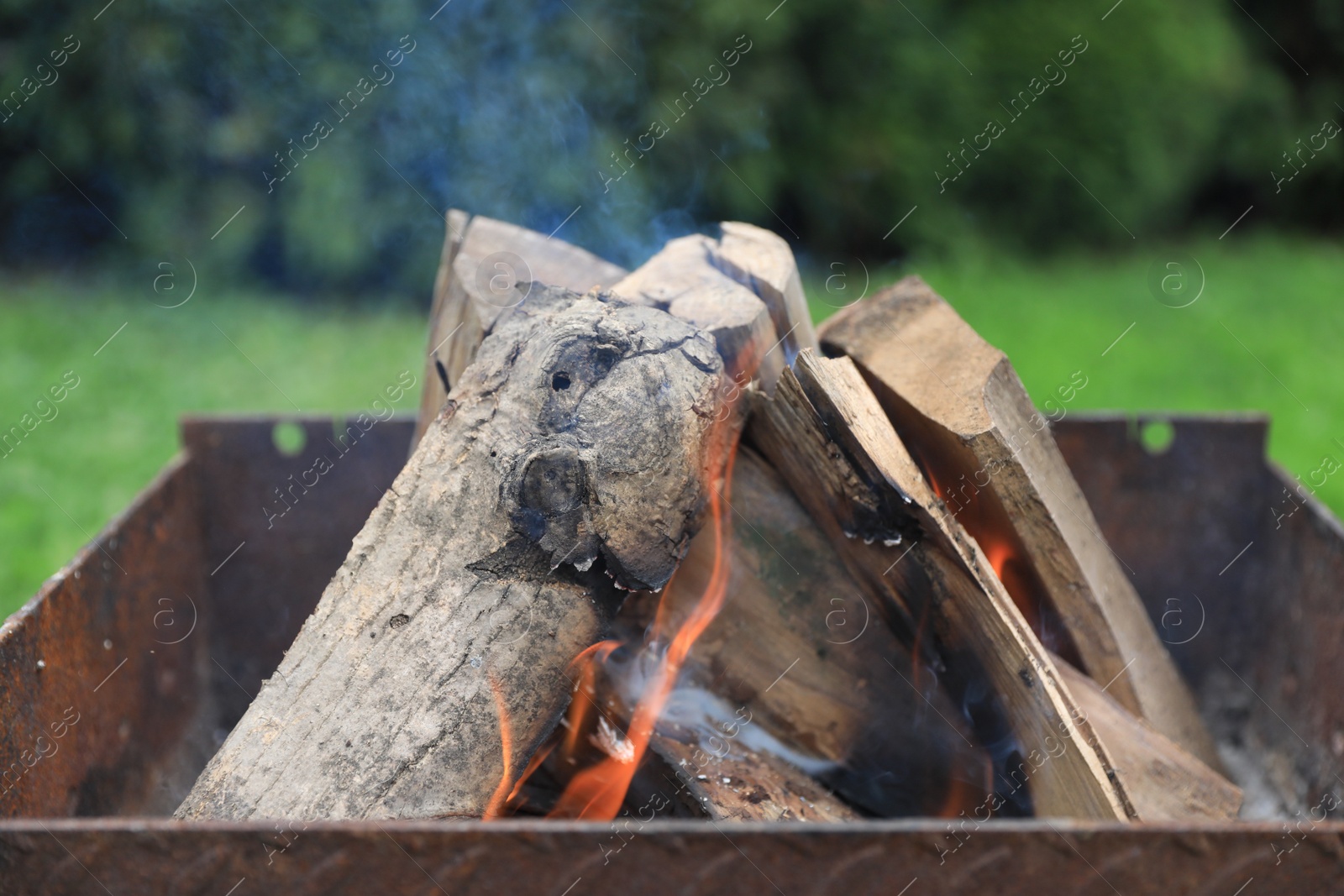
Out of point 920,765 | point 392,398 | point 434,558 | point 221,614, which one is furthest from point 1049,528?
point 392,398

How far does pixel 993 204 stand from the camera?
5.50m

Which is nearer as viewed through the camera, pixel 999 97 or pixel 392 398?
pixel 392 398

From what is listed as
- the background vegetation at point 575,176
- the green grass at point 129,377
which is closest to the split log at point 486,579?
the background vegetation at point 575,176

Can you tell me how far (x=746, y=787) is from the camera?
1.37 m

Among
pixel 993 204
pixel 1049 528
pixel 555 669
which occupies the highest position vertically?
pixel 555 669

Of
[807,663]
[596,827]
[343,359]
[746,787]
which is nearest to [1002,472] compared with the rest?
[807,663]

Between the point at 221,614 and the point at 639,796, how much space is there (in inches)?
38.5

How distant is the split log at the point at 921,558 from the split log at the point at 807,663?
0.21 feet

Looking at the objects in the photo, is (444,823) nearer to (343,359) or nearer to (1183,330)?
(343,359)

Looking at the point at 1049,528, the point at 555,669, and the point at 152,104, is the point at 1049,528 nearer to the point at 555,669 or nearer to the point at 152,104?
the point at 555,669

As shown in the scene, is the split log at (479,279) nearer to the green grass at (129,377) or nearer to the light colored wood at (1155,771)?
the light colored wood at (1155,771)

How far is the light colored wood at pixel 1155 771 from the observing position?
1.41 m

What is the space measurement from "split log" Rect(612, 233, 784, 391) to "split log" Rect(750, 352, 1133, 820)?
0.08 m

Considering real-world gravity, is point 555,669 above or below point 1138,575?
above
